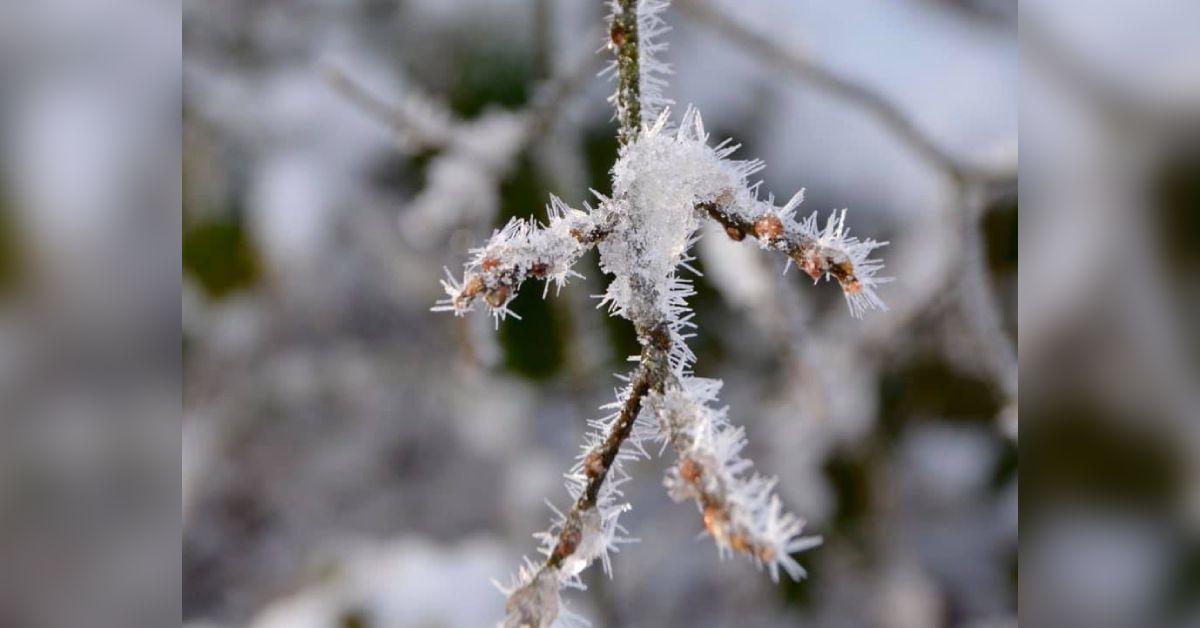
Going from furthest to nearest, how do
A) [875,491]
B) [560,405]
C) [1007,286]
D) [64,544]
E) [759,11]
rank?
[560,405], [875,491], [1007,286], [759,11], [64,544]

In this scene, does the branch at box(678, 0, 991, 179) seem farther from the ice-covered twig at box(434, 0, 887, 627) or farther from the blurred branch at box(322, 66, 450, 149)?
the ice-covered twig at box(434, 0, 887, 627)

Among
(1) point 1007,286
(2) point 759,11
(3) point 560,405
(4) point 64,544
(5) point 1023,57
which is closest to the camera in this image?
(4) point 64,544

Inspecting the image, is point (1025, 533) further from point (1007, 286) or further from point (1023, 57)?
point (1007, 286)

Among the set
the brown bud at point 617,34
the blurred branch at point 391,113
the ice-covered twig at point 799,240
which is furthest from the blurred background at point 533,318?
the brown bud at point 617,34

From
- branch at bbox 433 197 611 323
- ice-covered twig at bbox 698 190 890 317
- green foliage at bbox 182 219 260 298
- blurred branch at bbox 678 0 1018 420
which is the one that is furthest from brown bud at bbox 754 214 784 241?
green foliage at bbox 182 219 260 298

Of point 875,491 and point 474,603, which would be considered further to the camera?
point 875,491

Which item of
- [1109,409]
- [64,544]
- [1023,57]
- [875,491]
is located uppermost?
[875,491]

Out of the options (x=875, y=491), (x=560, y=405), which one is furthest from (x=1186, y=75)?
(x=560, y=405)

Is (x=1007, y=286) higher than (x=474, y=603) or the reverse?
higher
